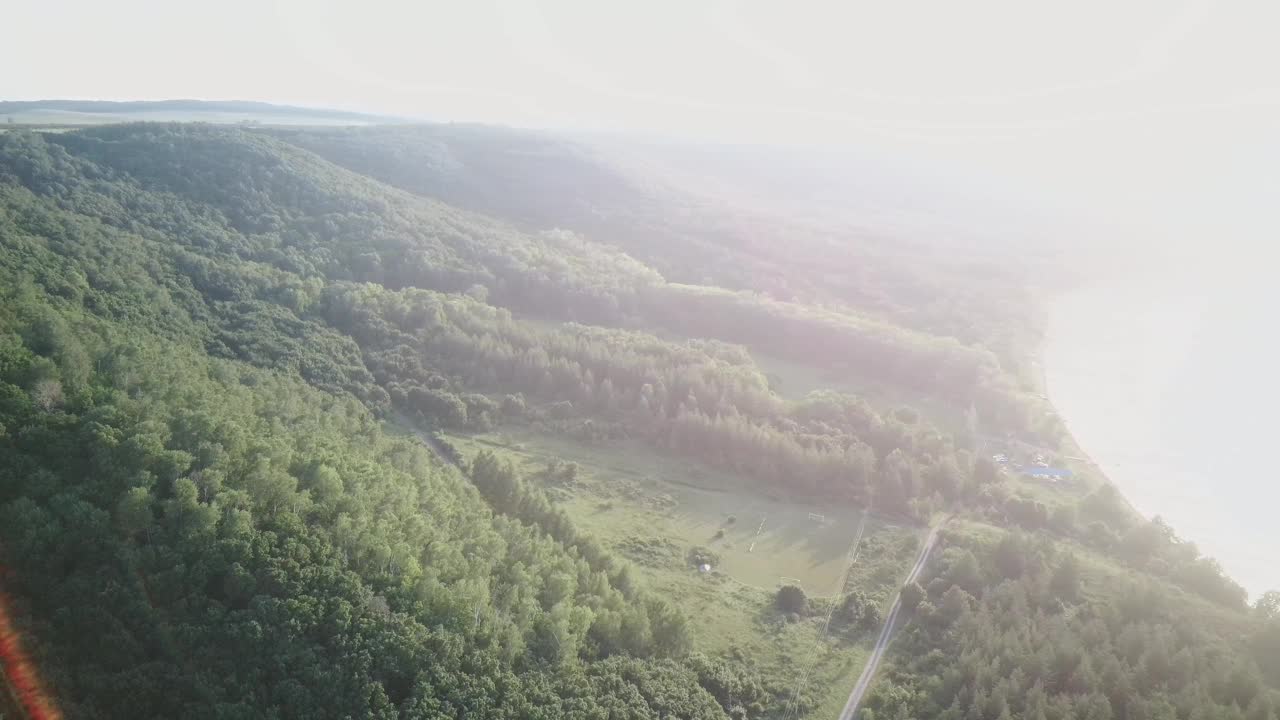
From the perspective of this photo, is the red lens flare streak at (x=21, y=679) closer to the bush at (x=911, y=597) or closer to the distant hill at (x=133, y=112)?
the bush at (x=911, y=597)

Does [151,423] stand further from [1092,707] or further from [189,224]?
[189,224]

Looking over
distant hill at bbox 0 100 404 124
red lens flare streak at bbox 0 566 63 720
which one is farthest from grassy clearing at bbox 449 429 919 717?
distant hill at bbox 0 100 404 124

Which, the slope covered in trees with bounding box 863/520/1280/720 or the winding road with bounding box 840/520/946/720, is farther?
the winding road with bounding box 840/520/946/720

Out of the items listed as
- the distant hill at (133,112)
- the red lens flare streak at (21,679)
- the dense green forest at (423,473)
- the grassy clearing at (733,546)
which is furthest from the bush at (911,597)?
the distant hill at (133,112)

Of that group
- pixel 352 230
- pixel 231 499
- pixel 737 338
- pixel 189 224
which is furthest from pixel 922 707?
pixel 352 230

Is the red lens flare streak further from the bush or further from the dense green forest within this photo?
the bush

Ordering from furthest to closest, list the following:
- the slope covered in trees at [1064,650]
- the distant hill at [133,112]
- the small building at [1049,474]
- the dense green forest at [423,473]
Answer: the distant hill at [133,112]
the small building at [1049,474]
the slope covered in trees at [1064,650]
the dense green forest at [423,473]
